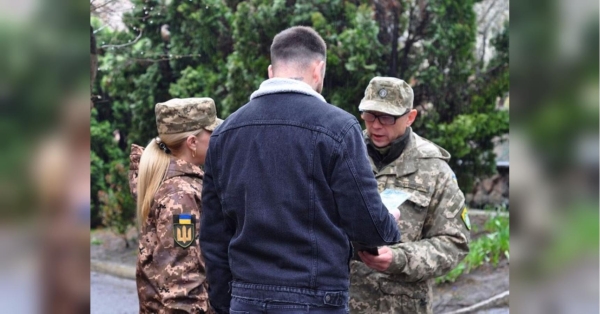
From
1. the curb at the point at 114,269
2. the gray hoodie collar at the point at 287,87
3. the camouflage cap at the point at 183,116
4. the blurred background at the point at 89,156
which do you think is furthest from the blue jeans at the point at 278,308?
the curb at the point at 114,269

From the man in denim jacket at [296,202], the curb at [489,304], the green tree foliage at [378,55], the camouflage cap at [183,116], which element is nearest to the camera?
the man in denim jacket at [296,202]

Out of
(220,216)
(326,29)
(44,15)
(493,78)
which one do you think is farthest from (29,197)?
(493,78)

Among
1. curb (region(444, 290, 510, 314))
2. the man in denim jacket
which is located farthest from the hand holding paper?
curb (region(444, 290, 510, 314))

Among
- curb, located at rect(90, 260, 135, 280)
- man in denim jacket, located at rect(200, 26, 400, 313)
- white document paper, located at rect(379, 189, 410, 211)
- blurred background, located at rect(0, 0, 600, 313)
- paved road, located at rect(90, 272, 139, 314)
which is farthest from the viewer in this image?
curb, located at rect(90, 260, 135, 280)

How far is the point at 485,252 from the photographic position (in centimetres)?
791

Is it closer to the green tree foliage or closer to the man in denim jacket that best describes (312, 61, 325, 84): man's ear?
the man in denim jacket

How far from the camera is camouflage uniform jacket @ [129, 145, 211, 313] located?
3.17m

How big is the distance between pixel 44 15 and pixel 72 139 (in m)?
0.25

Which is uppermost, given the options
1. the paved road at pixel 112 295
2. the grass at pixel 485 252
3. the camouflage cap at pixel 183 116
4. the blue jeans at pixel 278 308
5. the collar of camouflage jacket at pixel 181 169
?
the camouflage cap at pixel 183 116

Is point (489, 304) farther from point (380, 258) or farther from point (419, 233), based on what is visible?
point (380, 258)

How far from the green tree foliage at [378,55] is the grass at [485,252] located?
1.97ft

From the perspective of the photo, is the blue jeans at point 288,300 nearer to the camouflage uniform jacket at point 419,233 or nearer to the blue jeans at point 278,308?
the blue jeans at point 278,308

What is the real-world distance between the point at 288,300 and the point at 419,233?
109 centimetres

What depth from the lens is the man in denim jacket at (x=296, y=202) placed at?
2.49m
